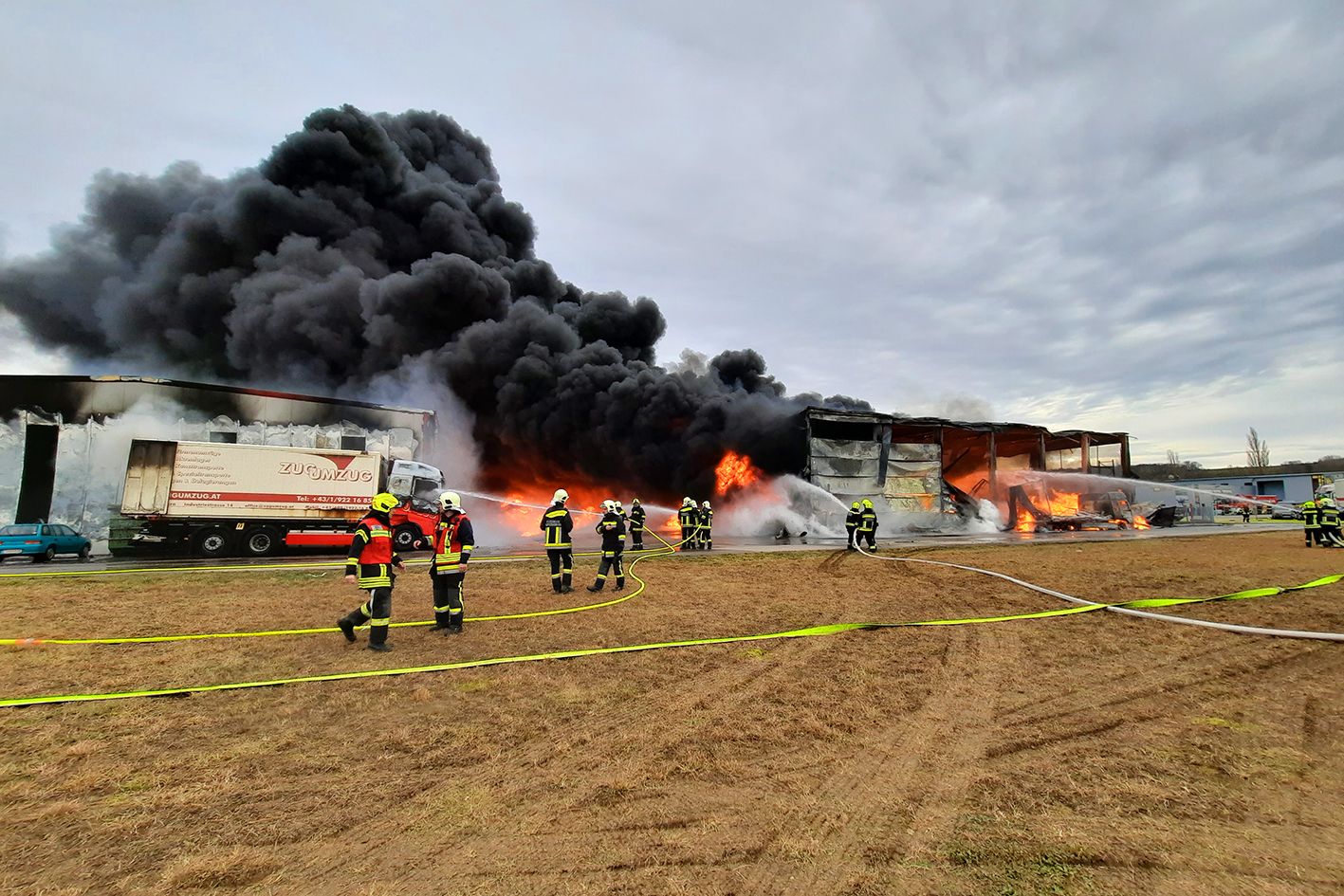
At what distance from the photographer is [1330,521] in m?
16.4

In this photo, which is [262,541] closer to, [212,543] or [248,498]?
[212,543]

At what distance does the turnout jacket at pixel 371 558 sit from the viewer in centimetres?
634

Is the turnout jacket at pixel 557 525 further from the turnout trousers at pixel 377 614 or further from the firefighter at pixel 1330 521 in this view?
the firefighter at pixel 1330 521

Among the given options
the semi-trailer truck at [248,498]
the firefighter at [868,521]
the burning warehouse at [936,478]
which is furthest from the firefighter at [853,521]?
the semi-trailer truck at [248,498]

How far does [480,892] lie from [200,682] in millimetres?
4474

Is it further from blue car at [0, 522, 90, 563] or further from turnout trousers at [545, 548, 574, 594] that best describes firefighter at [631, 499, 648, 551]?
blue car at [0, 522, 90, 563]

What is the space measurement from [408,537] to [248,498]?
14.4ft

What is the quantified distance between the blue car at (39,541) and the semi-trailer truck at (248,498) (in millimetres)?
2364

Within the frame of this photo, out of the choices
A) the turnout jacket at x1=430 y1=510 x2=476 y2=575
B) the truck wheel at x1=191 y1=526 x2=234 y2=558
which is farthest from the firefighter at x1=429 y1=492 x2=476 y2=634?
the truck wheel at x1=191 y1=526 x2=234 y2=558

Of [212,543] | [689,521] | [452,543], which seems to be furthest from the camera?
[689,521]

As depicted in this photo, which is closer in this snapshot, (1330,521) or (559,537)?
(559,537)

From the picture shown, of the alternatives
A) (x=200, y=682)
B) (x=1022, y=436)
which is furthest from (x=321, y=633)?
(x=1022, y=436)

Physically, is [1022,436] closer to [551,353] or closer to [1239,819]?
[551,353]

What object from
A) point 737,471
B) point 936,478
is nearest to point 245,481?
point 737,471
